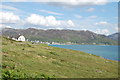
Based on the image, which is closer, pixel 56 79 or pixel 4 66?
pixel 56 79

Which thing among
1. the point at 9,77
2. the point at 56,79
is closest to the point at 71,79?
the point at 56,79

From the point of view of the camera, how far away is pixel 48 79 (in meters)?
20.7

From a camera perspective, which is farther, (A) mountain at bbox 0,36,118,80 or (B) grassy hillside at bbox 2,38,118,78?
(B) grassy hillside at bbox 2,38,118,78

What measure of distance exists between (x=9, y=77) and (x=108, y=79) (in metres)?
18.6

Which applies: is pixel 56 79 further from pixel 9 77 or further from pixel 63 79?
pixel 9 77

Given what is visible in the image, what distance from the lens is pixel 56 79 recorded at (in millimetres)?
22406

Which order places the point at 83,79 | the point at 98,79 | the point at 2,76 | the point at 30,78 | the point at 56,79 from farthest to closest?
1. the point at 98,79
2. the point at 83,79
3. the point at 56,79
4. the point at 30,78
5. the point at 2,76

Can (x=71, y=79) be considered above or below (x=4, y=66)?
below

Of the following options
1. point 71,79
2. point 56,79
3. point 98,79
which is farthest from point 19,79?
point 98,79

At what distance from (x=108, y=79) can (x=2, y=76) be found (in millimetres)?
19257

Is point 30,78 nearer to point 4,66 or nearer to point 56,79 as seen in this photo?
point 56,79

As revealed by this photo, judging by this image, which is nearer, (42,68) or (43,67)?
(42,68)

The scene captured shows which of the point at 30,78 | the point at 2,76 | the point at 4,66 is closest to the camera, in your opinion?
the point at 2,76

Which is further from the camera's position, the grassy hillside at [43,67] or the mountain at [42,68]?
the grassy hillside at [43,67]
